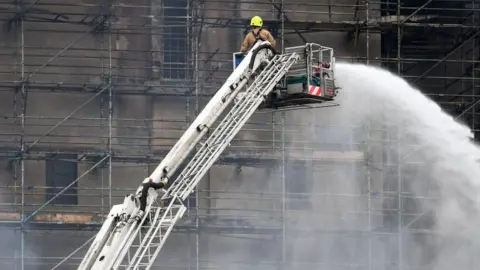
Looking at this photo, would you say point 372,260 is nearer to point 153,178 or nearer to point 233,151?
point 233,151

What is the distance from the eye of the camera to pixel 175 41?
30.8 meters

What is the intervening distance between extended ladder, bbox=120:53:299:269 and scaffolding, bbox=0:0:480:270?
8248mm

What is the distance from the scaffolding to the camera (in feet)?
96.2

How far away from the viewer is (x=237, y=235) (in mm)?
30078

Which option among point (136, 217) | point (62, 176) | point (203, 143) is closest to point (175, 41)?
point (62, 176)

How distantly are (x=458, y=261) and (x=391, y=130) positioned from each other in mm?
A: 3644

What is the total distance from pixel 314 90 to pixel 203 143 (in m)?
2.39

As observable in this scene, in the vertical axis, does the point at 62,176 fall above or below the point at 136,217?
above

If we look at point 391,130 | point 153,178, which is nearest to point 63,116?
point 391,130

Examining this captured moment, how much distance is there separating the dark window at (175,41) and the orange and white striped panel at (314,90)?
28.6 feet

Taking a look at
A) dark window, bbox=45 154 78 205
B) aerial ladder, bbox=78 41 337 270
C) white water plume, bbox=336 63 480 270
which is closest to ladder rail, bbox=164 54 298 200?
aerial ladder, bbox=78 41 337 270

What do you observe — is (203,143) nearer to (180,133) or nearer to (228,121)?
(228,121)

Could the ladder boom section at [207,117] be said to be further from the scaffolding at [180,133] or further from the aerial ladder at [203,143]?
the scaffolding at [180,133]

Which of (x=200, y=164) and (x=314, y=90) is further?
(x=314, y=90)
